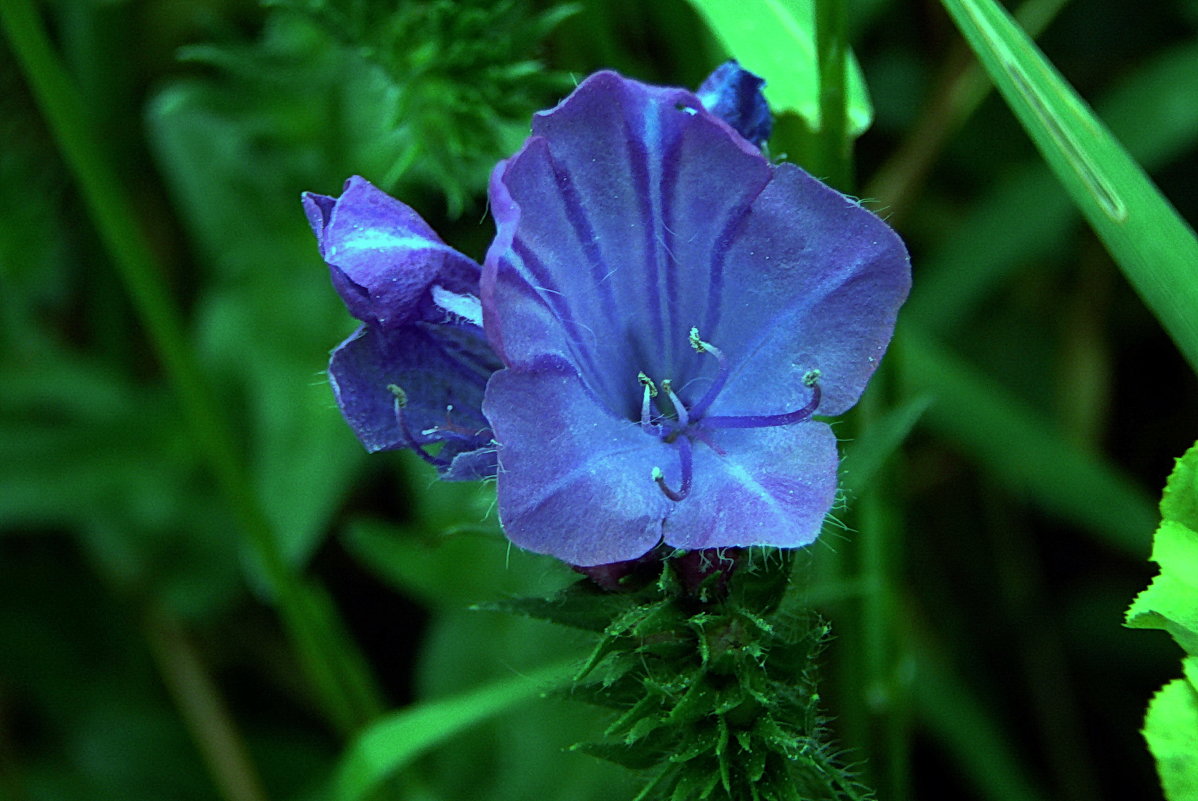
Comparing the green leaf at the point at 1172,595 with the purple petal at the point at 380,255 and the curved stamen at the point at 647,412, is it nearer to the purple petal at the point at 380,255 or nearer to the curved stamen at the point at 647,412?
the curved stamen at the point at 647,412

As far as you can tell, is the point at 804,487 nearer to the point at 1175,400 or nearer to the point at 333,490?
the point at 333,490

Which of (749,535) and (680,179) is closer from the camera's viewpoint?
(749,535)

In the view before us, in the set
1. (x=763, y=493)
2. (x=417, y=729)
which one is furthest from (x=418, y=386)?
(x=417, y=729)

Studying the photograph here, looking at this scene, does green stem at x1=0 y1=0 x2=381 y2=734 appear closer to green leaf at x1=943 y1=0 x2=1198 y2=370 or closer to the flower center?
the flower center

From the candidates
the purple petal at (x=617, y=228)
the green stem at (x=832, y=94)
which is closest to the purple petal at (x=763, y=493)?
the purple petal at (x=617, y=228)

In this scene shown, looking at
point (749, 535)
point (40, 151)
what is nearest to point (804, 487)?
point (749, 535)

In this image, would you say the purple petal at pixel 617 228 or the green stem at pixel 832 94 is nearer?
the purple petal at pixel 617 228

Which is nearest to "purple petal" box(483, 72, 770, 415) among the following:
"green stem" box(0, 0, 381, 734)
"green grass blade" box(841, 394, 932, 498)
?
"green grass blade" box(841, 394, 932, 498)
